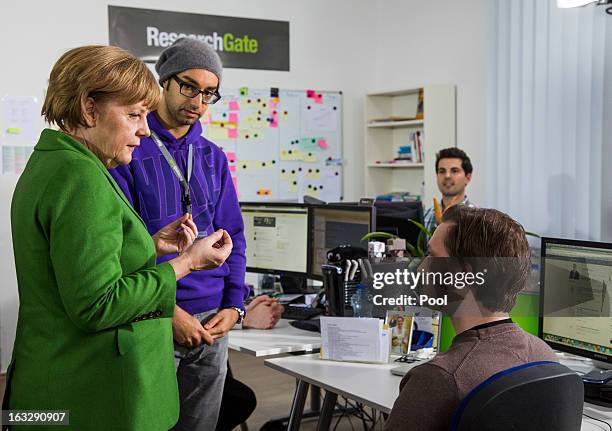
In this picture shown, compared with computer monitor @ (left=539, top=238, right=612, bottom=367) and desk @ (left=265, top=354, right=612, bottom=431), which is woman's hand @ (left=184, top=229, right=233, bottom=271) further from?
computer monitor @ (left=539, top=238, right=612, bottom=367)

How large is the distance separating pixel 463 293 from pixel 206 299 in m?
1.01

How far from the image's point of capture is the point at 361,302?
2752 millimetres

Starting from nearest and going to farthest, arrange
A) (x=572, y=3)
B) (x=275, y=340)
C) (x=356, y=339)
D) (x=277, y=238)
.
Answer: (x=356, y=339), (x=275, y=340), (x=277, y=238), (x=572, y=3)

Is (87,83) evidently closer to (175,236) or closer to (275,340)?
(175,236)

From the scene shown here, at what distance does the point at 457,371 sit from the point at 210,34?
5209 mm

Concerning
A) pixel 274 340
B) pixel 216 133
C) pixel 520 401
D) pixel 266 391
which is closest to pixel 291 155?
pixel 216 133

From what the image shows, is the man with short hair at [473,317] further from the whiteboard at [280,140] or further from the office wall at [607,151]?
the whiteboard at [280,140]

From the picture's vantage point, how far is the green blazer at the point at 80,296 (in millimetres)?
1494

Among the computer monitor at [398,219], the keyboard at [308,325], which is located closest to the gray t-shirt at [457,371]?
the keyboard at [308,325]

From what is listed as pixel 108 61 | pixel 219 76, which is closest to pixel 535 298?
pixel 219 76

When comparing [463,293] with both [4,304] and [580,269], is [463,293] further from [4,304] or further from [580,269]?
[4,304]

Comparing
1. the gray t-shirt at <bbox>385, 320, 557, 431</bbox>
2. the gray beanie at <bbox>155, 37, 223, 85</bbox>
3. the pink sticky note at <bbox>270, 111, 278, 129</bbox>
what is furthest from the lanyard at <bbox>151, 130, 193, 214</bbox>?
the pink sticky note at <bbox>270, 111, 278, 129</bbox>

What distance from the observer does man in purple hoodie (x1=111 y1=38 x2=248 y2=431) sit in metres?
2.25

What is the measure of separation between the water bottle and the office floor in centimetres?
142
